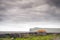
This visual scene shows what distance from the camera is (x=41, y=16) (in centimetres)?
245

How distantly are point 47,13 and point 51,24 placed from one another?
0.52 ft

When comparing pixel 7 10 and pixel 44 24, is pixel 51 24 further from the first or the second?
pixel 7 10

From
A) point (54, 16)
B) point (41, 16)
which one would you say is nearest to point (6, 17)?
point (41, 16)

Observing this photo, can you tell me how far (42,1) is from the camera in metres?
2.45

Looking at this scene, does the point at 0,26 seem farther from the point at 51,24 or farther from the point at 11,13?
the point at 51,24

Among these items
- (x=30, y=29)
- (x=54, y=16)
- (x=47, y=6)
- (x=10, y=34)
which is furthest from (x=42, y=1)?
(x=10, y=34)

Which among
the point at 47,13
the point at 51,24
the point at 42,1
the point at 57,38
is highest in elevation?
the point at 42,1

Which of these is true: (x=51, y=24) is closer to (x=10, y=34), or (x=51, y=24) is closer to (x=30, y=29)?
(x=30, y=29)

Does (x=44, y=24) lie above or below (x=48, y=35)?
above

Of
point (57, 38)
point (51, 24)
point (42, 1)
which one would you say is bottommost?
point (57, 38)

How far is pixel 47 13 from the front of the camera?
2449mm

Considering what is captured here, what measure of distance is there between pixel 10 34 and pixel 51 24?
0.57 meters

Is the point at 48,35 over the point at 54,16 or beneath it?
beneath

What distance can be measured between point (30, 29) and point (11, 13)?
1.12 ft
